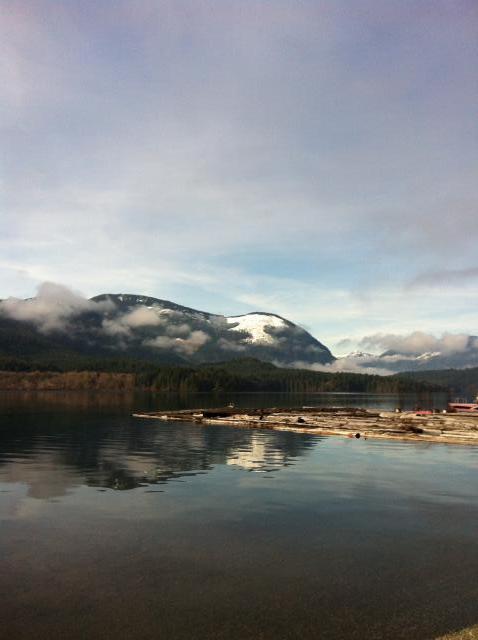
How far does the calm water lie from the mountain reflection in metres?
0.44

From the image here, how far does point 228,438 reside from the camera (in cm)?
6650

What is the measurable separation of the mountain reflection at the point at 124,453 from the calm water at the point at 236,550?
17.2 inches

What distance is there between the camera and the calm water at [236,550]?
15398mm

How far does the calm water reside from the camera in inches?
606

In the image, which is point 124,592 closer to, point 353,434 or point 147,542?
point 147,542

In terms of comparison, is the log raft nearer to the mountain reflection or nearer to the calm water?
the mountain reflection

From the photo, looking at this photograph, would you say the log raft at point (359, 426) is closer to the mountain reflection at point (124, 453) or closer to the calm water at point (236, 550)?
the mountain reflection at point (124, 453)

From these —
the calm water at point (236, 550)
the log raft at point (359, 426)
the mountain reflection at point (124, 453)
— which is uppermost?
the log raft at point (359, 426)

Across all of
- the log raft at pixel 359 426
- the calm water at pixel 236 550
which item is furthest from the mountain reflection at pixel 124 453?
the log raft at pixel 359 426

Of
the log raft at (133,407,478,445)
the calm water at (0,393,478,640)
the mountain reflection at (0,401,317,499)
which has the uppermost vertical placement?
A: the log raft at (133,407,478,445)

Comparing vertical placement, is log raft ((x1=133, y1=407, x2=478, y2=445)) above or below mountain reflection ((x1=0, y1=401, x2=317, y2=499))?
above

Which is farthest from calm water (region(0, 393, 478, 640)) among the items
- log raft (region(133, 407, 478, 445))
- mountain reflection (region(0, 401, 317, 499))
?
log raft (region(133, 407, 478, 445))

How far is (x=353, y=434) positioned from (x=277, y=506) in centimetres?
3935

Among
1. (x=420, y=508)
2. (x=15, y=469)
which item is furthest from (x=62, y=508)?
(x=420, y=508)
